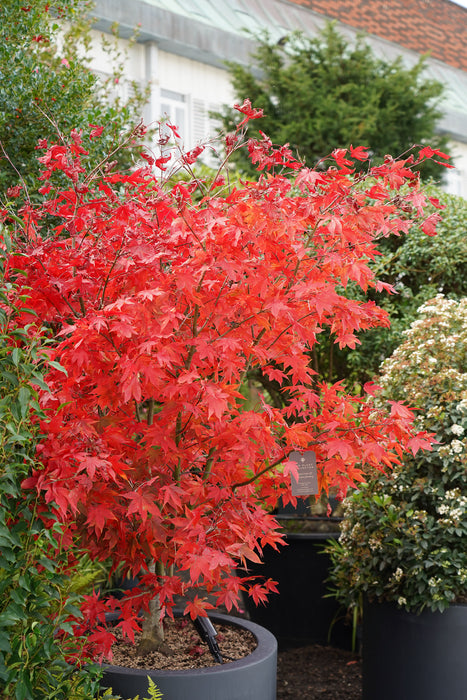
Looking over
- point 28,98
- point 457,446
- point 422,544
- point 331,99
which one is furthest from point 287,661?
point 331,99

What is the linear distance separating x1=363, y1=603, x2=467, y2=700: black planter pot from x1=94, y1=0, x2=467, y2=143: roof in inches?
311

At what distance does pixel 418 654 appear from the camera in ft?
11.3

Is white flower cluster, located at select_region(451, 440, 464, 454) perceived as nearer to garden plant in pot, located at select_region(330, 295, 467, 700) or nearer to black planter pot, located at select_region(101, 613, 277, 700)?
garden plant in pot, located at select_region(330, 295, 467, 700)

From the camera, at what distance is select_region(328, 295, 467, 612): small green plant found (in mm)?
3414

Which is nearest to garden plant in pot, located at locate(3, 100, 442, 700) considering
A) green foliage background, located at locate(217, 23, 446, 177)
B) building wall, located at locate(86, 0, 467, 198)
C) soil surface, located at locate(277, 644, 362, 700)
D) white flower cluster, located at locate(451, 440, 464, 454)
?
white flower cluster, located at locate(451, 440, 464, 454)

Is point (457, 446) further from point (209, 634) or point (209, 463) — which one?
point (209, 634)

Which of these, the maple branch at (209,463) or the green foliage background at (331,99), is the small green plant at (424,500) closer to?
the maple branch at (209,463)

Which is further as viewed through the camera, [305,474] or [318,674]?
[318,674]

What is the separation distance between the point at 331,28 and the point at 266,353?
9.32 meters

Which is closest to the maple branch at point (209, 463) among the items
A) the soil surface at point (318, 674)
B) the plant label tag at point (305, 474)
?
the plant label tag at point (305, 474)

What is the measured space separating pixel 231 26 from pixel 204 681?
11007 mm

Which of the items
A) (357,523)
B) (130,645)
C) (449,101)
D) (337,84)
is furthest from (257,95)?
(130,645)

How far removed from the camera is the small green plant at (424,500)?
341cm

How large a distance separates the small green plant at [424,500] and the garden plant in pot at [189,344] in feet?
1.77
